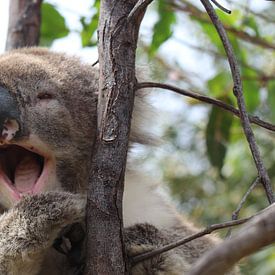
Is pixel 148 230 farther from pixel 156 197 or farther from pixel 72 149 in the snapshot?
pixel 156 197

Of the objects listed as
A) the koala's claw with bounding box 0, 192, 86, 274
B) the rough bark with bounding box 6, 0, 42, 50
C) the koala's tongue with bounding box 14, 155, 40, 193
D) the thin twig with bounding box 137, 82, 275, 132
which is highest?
the rough bark with bounding box 6, 0, 42, 50

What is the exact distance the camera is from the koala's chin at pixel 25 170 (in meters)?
1.85

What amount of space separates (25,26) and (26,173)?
1273 millimetres

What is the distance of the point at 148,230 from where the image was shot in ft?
6.26

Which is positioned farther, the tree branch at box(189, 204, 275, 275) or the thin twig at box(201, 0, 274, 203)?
the thin twig at box(201, 0, 274, 203)

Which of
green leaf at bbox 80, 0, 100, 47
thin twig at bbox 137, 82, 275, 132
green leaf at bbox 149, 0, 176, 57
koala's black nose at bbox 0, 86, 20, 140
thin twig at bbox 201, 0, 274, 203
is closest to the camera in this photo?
thin twig at bbox 201, 0, 274, 203

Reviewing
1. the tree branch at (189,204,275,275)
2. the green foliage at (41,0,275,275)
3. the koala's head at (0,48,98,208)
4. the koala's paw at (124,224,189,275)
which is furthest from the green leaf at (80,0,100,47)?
the tree branch at (189,204,275,275)

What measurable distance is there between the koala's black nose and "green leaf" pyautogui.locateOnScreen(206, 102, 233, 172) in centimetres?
158

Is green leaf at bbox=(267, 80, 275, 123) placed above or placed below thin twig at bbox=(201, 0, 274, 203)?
above

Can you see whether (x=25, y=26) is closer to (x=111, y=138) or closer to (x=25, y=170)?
(x=25, y=170)

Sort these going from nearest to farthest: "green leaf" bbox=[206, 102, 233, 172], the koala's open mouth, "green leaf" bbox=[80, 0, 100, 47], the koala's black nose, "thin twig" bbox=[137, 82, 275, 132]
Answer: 1. "thin twig" bbox=[137, 82, 275, 132]
2. the koala's black nose
3. the koala's open mouth
4. "green leaf" bbox=[80, 0, 100, 47]
5. "green leaf" bbox=[206, 102, 233, 172]

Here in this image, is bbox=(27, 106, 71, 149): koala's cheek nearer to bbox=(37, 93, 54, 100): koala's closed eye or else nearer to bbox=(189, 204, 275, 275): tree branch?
bbox=(37, 93, 54, 100): koala's closed eye

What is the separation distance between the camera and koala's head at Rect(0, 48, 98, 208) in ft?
6.08

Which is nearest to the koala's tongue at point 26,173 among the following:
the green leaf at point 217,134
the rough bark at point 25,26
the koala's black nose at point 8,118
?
the koala's black nose at point 8,118
